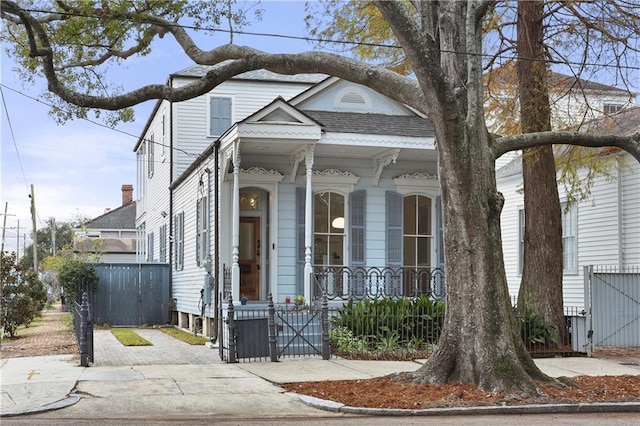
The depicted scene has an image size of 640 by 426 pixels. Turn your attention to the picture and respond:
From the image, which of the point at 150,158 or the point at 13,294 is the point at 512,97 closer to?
the point at 13,294

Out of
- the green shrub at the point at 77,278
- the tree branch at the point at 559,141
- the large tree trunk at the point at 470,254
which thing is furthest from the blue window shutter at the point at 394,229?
the green shrub at the point at 77,278

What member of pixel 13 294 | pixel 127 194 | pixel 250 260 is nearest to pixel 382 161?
pixel 250 260

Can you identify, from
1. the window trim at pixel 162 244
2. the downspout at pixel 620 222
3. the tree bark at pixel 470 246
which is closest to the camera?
the tree bark at pixel 470 246

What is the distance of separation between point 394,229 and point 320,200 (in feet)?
6.77

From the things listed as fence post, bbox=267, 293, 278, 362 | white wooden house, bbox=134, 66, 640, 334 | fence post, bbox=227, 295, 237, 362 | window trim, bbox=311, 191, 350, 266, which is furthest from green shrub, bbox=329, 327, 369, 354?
window trim, bbox=311, 191, 350, 266

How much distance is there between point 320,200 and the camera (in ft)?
65.2

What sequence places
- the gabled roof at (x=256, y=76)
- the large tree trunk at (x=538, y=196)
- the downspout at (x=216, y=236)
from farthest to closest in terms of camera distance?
the gabled roof at (x=256, y=76) < the downspout at (x=216, y=236) < the large tree trunk at (x=538, y=196)

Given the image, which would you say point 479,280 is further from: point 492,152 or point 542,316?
point 542,316

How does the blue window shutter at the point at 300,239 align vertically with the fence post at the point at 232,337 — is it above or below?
above

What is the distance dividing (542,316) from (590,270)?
4.62 ft

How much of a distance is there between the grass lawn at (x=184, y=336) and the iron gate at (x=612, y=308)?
30.1ft

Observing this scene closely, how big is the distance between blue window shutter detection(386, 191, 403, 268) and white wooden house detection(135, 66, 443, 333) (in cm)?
3

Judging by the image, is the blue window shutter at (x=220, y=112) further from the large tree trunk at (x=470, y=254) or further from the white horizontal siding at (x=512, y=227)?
the large tree trunk at (x=470, y=254)

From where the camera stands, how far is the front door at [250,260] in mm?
20219
